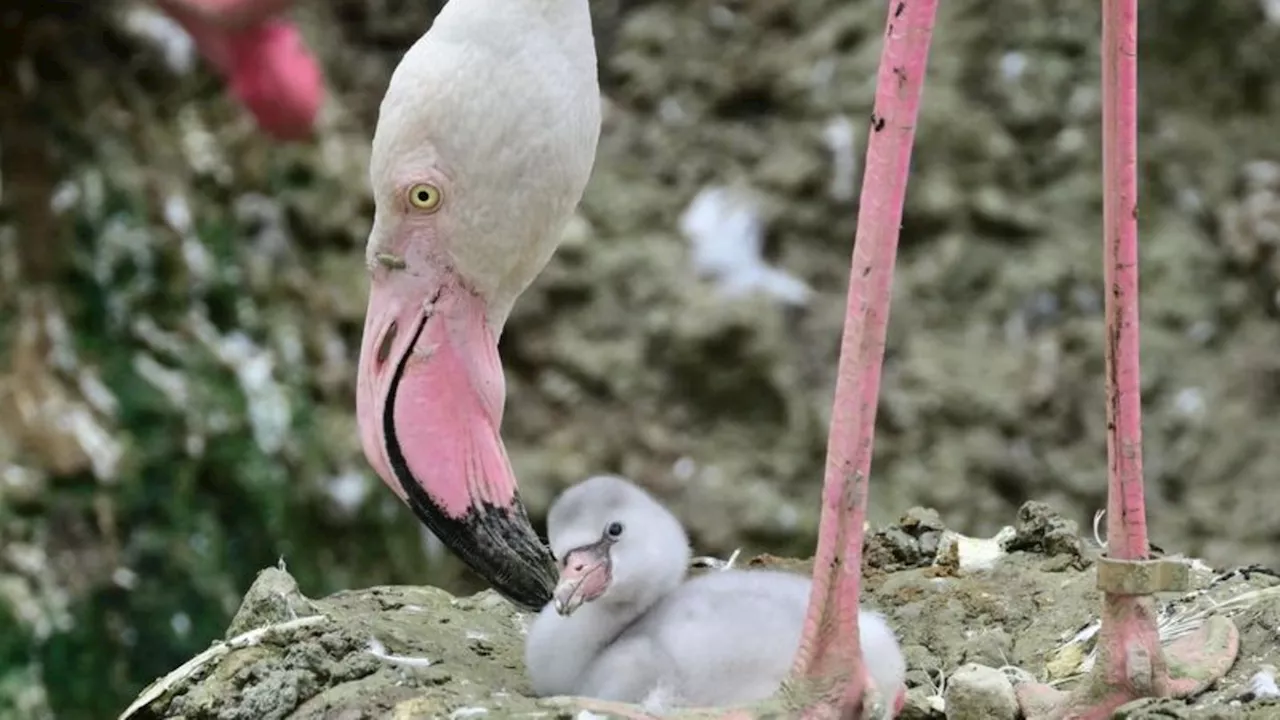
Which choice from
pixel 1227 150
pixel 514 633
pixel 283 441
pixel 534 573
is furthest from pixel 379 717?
pixel 1227 150

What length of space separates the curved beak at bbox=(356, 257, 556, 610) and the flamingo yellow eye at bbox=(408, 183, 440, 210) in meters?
0.05

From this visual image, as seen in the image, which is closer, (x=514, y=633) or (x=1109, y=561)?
(x=1109, y=561)

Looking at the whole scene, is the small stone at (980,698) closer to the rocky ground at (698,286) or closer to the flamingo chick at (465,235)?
the flamingo chick at (465,235)

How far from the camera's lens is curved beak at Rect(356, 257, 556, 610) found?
3.94 ft

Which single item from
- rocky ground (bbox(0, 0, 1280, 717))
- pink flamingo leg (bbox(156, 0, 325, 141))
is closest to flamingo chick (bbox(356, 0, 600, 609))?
pink flamingo leg (bbox(156, 0, 325, 141))

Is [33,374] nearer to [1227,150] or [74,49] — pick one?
[74,49]

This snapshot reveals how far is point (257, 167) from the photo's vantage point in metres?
2.66

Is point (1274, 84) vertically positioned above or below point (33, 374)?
above

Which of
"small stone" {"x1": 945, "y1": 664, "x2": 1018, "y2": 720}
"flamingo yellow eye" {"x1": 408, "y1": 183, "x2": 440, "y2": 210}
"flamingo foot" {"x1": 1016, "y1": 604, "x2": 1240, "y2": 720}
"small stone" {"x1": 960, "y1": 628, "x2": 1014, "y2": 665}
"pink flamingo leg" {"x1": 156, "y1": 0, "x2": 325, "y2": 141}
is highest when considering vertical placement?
"pink flamingo leg" {"x1": 156, "y1": 0, "x2": 325, "y2": 141}

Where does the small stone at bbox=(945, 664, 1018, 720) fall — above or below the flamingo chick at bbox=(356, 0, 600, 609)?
below

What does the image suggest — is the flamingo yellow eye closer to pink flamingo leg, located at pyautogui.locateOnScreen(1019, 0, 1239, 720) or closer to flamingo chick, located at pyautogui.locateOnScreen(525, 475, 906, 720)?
flamingo chick, located at pyautogui.locateOnScreen(525, 475, 906, 720)

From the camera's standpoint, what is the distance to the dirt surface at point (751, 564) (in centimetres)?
114

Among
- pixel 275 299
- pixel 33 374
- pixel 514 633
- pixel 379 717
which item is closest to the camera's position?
pixel 379 717

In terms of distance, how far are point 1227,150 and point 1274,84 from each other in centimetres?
13
